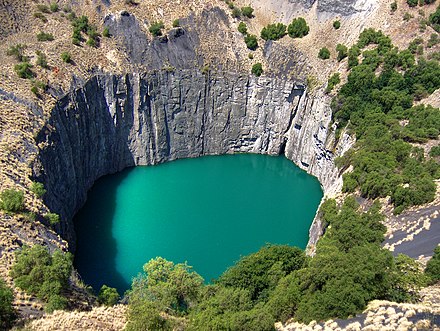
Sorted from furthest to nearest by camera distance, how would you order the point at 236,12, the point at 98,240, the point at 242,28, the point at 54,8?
the point at 236,12 → the point at 242,28 → the point at 54,8 → the point at 98,240

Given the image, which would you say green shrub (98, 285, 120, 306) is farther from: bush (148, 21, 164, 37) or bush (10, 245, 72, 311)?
bush (148, 21, 164, 37)

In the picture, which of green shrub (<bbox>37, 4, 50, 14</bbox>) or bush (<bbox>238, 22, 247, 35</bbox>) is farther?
bush (<bbox>238, 22, 247, 35</bbox>)

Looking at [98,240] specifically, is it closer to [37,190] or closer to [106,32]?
[37,190]

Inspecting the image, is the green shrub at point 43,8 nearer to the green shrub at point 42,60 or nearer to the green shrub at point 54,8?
the green shrub at point 54,8

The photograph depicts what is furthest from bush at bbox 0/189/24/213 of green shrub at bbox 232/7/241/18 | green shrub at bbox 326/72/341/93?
green shrub at bbox 232/7/241/18

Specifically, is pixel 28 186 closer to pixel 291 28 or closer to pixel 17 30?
pixel 17 30

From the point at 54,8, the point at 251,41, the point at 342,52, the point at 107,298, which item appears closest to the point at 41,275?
the point at 107,298
